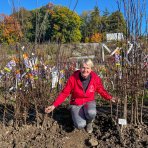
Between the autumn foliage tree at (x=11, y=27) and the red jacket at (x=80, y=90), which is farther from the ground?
the autumn foliage tree at (x=11, y=27)

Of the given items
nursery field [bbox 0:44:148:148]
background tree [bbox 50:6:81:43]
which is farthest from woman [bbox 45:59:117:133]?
background tree [bbox 50:6:81:43]

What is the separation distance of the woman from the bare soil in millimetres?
138

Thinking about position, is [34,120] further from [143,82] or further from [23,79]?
[143,82]

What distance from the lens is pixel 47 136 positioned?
12.2ft

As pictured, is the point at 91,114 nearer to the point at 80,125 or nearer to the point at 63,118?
the point at 80,125

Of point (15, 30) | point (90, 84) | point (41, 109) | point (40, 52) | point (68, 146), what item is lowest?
point (68, 146)

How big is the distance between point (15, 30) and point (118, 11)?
3.75 feet

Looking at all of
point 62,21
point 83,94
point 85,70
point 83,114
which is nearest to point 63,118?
point 83,114

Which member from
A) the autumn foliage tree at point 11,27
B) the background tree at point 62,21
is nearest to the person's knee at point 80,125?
the background tree at point 62,21

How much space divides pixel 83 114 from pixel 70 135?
0.95 feet

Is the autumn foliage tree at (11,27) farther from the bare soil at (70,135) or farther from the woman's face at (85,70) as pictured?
the bare soil at (70,135)

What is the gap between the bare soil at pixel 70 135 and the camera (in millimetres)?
3529

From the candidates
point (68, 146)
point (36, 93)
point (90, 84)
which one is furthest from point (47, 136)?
point (90, 84)

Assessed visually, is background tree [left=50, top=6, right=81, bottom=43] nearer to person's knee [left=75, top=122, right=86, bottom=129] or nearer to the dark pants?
the dark pants
